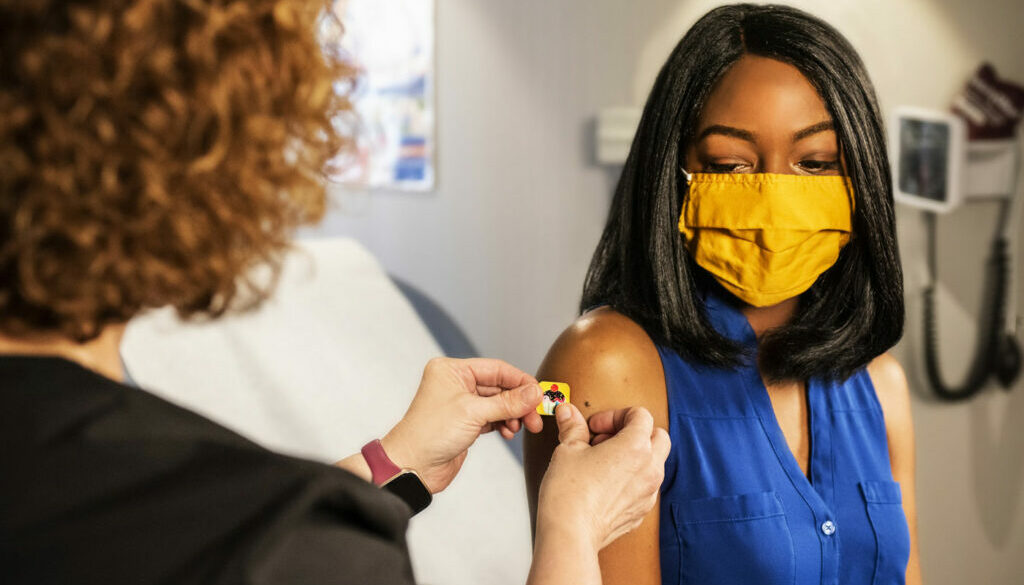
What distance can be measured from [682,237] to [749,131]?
190 millimetres

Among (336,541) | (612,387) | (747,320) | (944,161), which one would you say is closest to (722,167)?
(747,320)

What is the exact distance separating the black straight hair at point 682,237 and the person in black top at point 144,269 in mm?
750

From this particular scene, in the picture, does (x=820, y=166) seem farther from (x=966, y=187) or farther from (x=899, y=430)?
(x=966, y=187)

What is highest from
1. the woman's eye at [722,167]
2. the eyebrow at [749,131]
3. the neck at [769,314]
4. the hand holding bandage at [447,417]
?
the eyebrow at [749,131]

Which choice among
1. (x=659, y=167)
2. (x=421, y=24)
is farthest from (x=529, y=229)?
(x=659, y=167)

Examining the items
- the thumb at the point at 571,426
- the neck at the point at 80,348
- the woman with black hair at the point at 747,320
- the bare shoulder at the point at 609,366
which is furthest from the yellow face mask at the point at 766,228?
the neck at the point at 80,348

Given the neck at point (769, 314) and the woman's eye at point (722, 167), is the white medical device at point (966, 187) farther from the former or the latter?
the woman's eye at point (722, 167)

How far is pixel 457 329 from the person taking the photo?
3.26 m

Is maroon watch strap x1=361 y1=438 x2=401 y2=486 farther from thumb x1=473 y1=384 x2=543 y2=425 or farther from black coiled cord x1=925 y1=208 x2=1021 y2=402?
black coiled cord x1=925 y1=208 x2=1021 y2=402

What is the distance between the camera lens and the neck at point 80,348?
0.61 metres

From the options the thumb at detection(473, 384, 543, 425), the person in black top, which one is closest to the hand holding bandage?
the thumb at detection(473, 384, 543, 425)

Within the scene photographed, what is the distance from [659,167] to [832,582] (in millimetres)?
642

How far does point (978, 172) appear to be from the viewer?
2.32 meters

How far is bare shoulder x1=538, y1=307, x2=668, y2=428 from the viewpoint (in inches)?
49.9
